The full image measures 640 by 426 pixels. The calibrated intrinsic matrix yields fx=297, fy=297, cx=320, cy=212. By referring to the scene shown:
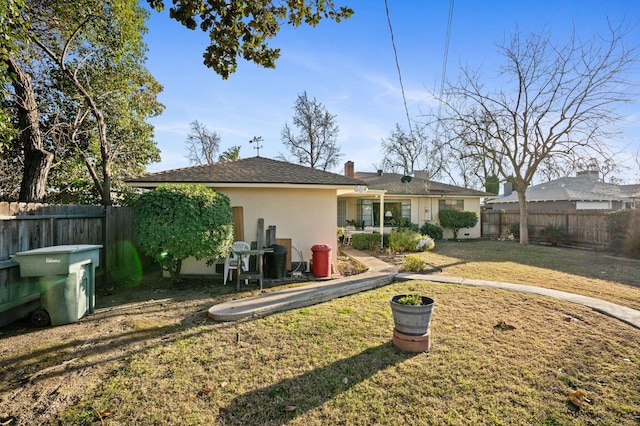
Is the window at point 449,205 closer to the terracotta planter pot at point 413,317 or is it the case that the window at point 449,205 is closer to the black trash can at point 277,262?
the black trash can at point 277,262

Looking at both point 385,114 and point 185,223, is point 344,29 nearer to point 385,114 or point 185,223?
point 385,114

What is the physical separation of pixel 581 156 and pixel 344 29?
46.9 feet

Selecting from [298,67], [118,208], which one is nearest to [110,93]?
[118,208]

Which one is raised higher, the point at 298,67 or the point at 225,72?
the point at 298,67

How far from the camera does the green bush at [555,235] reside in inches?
630

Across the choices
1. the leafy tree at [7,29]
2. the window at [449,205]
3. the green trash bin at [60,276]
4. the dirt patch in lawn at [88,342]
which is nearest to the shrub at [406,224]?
the window at [449,205]

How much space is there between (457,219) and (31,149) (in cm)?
1948

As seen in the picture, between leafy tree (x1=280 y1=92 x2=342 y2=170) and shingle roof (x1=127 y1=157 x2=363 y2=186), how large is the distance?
18.3 m

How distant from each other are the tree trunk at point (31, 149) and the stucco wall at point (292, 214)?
13.3ft

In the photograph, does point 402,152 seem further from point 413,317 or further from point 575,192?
point 413,317

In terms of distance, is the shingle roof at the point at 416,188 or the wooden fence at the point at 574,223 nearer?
the wooden fence at the point at 574,223

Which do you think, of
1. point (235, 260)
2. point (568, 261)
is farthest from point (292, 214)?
point (568, 261)

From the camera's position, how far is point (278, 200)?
8695 millimetres

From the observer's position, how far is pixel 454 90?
15.1m
